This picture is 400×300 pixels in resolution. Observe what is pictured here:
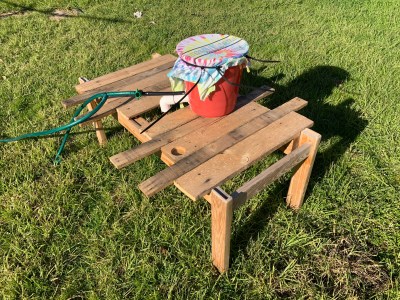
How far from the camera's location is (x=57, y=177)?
2586mm

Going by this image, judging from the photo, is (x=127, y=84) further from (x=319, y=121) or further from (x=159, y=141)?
(x=319, y=121)

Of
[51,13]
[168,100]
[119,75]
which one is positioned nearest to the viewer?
[168,100]

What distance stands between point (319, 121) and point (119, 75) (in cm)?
179

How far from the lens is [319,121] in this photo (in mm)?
3090

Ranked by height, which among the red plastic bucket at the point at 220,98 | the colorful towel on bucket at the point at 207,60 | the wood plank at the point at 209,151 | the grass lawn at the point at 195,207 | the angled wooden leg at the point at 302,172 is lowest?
the grass lawn at the point at 195,207

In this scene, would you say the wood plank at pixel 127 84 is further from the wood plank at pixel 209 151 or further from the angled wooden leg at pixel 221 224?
the angled wooden leg at pixel 221 224

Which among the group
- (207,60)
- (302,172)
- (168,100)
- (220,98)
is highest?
(207,60)

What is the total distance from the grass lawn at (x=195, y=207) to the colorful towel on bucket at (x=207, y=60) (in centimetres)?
91

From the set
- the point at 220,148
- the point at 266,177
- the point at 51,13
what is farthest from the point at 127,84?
the point at 51,13

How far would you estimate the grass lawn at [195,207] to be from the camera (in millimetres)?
1940

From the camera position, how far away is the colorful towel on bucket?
1.80 metres

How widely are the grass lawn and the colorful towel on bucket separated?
2.98 ft

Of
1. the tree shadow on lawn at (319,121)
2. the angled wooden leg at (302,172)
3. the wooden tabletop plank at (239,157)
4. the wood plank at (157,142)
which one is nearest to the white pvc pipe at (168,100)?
the wood plank at (157,142)

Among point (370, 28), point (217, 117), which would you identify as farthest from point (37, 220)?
point (370, 28)
